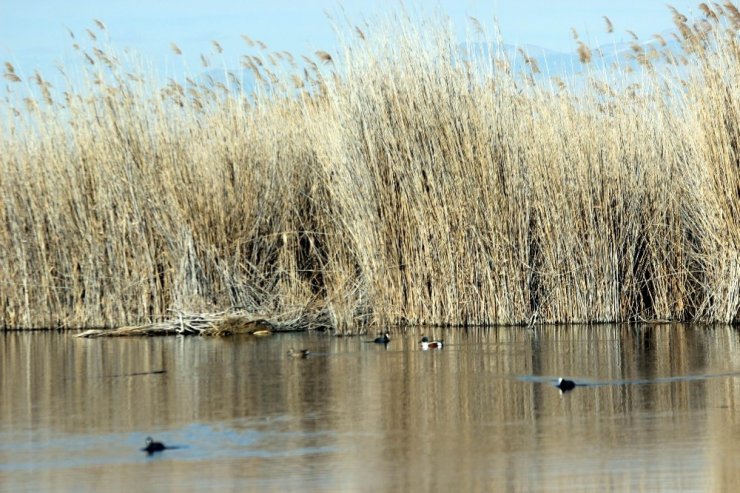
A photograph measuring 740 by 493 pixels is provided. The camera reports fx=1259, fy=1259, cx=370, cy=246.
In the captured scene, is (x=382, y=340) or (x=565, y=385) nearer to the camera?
(x=565, y=385)

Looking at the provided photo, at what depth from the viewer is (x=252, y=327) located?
41.1 ft

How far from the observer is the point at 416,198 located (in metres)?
12.7

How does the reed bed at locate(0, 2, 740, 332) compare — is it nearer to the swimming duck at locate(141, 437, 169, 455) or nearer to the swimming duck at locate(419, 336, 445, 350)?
the swimming duck at locate(419, 336, 445, 350)

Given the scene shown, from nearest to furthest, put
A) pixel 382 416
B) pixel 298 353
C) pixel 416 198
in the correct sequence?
pixel 382 416, pixel 298 353, pixel 416 198

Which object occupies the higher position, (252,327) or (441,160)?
(441,160)

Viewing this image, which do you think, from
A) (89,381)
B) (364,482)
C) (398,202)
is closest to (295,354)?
(89,381)

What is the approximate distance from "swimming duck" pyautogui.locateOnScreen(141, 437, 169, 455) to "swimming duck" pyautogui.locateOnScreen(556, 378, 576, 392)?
9.28 feet

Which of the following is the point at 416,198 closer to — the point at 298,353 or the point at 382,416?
the point at 298,353

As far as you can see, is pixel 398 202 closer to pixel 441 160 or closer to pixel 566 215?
pixel 441 160

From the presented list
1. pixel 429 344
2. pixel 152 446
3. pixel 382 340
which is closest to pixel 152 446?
pixel 152 446

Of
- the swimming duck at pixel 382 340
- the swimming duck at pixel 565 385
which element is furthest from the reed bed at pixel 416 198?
the swimming duck at pixel 565 385

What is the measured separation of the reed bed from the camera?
12.6 metres

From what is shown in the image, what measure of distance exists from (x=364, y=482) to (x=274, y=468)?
51 centimetres

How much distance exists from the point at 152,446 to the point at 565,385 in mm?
2949
